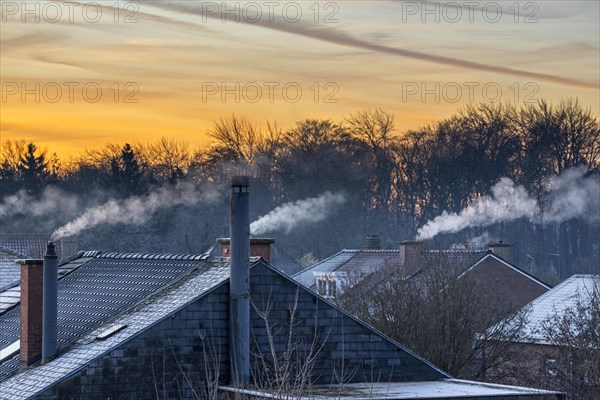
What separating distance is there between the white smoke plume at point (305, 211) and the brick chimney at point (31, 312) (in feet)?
142

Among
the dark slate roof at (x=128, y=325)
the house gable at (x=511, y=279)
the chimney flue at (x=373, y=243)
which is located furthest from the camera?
the chimney flue at (x=373, y=243)

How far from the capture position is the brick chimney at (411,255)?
47.9 metres

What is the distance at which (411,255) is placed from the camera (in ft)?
173

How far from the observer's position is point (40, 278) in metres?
26.2

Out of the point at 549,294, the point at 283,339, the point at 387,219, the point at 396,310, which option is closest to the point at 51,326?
the point at 283,339

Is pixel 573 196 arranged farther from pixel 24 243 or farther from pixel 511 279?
pixel 24 243

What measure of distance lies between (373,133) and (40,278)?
188 ft

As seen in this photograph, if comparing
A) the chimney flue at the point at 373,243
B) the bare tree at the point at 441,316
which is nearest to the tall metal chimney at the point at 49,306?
the bare tree at the point at 441,316

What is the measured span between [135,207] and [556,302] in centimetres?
3250

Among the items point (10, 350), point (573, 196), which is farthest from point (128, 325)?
point (573, 196)

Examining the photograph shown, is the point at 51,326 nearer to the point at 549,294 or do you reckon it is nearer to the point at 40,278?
the point at 40,278

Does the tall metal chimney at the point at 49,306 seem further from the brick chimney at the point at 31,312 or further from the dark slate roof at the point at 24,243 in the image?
the dark slate roof at the point at 24,243

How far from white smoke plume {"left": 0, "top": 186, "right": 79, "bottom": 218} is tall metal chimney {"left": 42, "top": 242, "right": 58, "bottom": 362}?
166 ft

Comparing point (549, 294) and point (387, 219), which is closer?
point (549, 294)
